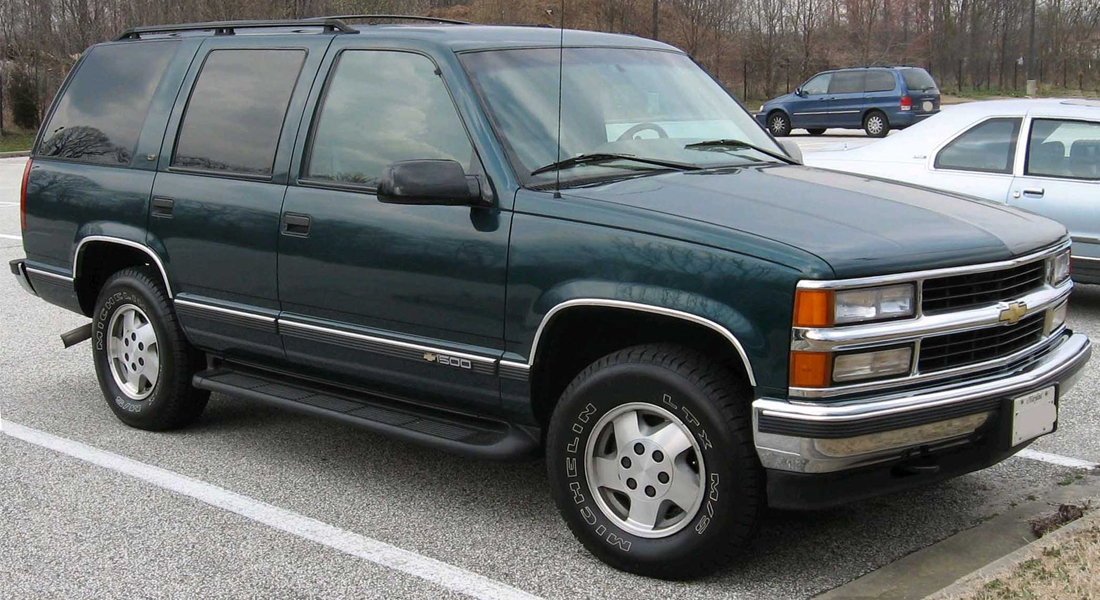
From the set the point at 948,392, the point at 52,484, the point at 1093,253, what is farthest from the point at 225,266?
the point at 1093,253

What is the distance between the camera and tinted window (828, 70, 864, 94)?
90.8 feet

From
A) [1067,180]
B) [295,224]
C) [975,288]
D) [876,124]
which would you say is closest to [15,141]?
[876,124]

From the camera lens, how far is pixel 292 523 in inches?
181

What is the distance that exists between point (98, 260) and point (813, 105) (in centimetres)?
2464

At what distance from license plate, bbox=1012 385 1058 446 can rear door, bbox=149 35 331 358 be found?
2.95 meters

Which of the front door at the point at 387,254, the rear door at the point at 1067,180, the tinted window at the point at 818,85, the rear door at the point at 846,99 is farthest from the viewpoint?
the tinted window at the point at 818,85

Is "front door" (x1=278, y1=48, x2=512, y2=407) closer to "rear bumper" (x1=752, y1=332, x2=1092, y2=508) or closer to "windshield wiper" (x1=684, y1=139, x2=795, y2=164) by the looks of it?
"windshield wiper" (x1=684, y1=139, x2=795, y2=164)

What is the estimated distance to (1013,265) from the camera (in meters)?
3.95

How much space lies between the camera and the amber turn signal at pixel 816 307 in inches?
140

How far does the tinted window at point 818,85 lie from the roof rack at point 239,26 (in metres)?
24.1

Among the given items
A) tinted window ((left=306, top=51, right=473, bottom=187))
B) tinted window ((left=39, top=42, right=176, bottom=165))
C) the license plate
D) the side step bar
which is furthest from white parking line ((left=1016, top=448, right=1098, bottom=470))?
tinted window ((left=39, top=42, right=176, bottom=165))

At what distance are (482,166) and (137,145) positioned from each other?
221cm

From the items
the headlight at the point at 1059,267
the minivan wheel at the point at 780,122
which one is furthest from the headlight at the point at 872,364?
the minivan wheel at the point at 780,122

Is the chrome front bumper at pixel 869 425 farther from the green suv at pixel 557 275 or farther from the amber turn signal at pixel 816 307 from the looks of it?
the amber turn signal at pixel 816 307
